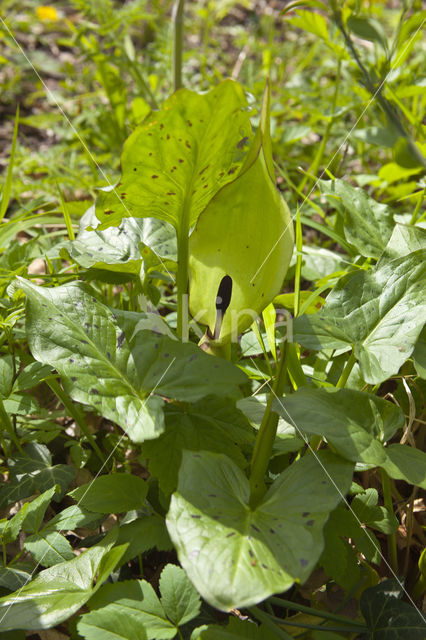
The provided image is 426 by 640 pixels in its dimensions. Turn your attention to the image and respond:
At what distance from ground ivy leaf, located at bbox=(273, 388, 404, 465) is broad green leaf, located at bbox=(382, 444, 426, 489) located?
0.04 ft

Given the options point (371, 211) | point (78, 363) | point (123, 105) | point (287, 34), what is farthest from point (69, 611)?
point (287, 34)

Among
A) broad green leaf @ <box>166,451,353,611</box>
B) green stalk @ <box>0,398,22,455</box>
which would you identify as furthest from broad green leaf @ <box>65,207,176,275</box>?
broad green leaf @ <box>166,451,353,611</box>

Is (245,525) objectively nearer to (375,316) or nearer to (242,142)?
(375,316)

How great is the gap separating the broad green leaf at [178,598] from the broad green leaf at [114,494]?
0.34 feet

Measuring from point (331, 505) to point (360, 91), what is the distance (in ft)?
3.51

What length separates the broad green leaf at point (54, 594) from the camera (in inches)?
21.3

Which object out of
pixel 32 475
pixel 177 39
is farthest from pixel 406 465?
pixel 177 39

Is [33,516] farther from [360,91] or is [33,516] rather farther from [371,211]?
[360,91]

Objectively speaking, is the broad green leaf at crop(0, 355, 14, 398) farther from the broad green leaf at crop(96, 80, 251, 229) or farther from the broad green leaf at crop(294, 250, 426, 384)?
the broad green leaf at crop(294, 250, 426, 384)

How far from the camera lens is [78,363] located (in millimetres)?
621

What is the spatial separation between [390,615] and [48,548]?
411 millimetres

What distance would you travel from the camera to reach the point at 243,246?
67cm

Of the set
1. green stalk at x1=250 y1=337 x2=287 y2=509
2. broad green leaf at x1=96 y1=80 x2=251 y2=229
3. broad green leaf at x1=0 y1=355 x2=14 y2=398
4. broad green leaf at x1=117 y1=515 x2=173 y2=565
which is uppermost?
broad green leaf at x1=96 y1=80 x2=251 y2=229

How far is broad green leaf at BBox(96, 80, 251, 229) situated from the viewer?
60 centimetres
